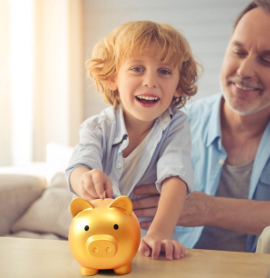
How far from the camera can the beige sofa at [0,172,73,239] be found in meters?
1.39

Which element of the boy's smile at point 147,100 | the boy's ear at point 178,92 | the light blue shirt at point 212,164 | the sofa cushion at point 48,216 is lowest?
the sofa cushion at point 48,216

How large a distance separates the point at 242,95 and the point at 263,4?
375mm

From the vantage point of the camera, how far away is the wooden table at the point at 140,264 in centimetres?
60

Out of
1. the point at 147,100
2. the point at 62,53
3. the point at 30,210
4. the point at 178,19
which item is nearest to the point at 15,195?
the point at 30,210

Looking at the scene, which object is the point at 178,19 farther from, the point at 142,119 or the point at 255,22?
the point at 142,119

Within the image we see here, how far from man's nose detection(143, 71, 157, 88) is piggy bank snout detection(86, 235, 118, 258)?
39cm

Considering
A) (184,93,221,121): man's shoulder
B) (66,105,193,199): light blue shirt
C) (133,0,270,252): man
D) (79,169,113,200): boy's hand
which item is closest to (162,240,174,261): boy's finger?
(79,169,113,200): boy's hand

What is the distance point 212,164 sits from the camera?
1522 millimetres

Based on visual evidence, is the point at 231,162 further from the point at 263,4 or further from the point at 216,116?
the point at 263,4

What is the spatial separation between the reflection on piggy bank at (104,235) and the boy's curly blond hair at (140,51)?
1.31 ft

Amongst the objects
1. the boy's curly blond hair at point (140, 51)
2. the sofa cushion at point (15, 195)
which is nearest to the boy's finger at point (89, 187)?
the boy's curly blond hair at point (140, 51)

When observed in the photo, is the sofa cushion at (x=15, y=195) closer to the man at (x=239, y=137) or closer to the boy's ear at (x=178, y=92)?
the man at (x=239, y=137)

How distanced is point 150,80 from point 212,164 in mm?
725

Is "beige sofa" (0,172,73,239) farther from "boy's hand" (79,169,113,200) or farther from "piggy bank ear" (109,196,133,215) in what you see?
"piggy bank ear" (109,196,133,215)
